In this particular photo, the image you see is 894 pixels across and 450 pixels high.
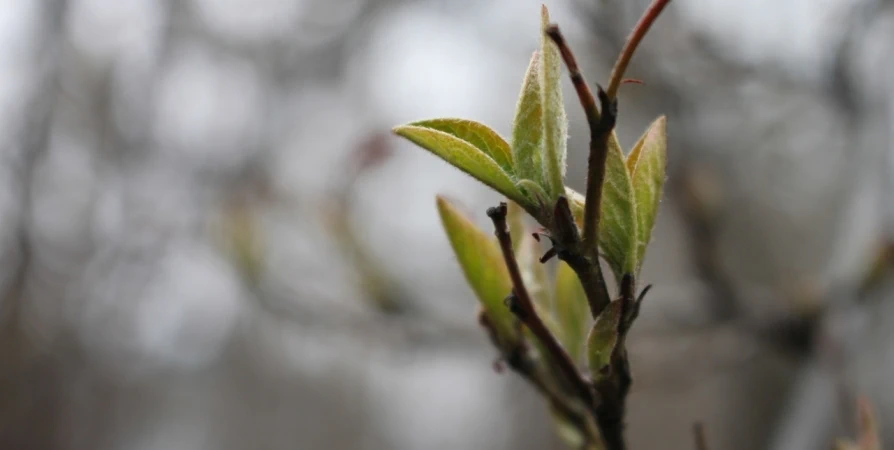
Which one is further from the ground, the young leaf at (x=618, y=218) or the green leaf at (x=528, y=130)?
the green leaf at (x=528, y=130)

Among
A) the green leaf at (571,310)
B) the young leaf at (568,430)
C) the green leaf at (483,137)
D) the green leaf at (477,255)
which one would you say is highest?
the green leaf at (483,137)

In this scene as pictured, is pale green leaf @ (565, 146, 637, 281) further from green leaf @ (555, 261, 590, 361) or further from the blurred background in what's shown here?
the blurred background

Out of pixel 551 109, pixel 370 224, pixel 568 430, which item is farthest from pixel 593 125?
pixel 370 224

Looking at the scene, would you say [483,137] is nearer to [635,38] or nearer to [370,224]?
[635,38]

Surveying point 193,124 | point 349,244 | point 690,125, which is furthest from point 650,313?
point 193,124

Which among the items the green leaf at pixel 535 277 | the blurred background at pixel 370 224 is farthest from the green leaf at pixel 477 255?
the blurred background at pixel 370 224

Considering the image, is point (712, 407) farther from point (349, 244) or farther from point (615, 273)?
point (615, 273)

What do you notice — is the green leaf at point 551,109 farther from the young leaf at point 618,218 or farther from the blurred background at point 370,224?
the blurred background at point 370,224
